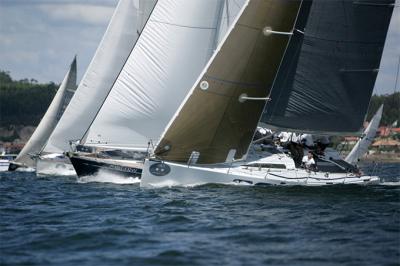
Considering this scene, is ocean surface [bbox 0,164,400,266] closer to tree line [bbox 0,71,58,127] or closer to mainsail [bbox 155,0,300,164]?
mainsail [bbox 155,0,300,164]

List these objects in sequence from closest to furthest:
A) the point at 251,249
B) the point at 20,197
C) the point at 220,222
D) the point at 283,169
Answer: the point at 251,249 → the point at 220,222 → the point at 20,197 → the point at 283,169

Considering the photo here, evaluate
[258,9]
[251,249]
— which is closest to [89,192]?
[258,9]

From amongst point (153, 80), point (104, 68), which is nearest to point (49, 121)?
point (104, 68)

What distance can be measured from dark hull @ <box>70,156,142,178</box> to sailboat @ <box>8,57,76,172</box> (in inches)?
610

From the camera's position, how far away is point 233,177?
99.1ft

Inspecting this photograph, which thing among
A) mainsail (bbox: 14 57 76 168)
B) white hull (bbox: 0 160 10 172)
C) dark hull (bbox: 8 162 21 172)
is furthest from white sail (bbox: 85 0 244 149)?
white hull (bbox: 0 160 10 172)

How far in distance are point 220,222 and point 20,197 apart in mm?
10009

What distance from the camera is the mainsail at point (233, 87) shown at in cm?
2916

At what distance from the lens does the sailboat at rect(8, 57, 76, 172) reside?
165 ft

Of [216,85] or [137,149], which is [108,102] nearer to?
[137,149]

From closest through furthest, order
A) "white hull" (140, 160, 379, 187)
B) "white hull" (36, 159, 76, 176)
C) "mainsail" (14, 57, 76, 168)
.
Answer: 1. "white hull" (140, 160, 379, 187)
2. "white hull" (36, 159, 76, 176)
3. "mainsail" (14, 57, 76, 168)

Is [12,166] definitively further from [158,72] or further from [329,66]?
[329,66]

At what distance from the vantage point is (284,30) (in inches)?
1179

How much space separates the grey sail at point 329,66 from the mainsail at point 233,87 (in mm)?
2874
